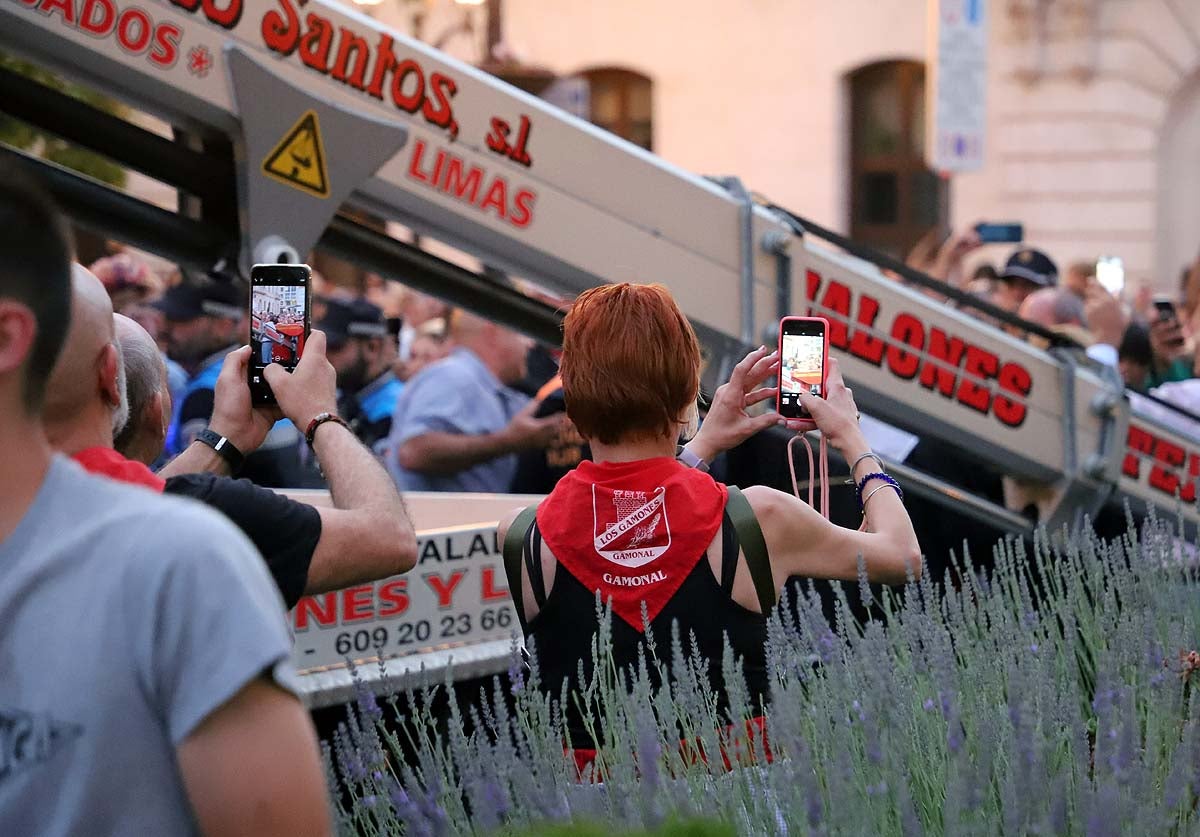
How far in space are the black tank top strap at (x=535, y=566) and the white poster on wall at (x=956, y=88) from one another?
782 cm

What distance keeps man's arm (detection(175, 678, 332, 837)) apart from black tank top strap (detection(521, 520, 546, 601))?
138 centimetres

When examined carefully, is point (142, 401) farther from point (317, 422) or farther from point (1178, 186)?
point (1178, 186)

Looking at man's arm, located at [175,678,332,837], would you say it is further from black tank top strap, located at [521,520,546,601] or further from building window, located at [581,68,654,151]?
building window, located at [581,68,654,151]

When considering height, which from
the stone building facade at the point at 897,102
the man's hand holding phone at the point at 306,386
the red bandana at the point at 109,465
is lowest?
the red bandana at the point at 109,465

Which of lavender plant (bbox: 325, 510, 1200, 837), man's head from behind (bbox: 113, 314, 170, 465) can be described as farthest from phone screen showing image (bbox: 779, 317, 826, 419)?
man's head from behind (bbox: 113, 314, 170, 465)

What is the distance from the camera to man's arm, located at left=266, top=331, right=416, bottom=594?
99.7 inches

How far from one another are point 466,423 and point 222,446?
3.79 metres

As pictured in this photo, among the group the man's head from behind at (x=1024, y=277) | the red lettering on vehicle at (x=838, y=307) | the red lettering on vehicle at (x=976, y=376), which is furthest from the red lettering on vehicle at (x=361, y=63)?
the man's head from behind at (x=1024, y=277)

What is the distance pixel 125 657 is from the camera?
1527mm

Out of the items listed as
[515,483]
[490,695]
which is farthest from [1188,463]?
[490,695]

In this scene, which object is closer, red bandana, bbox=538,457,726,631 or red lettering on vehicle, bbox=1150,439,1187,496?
red bandana, bbox=538,457,726,631

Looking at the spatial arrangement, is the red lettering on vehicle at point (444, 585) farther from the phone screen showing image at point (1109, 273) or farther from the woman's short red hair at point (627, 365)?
the phone screen showing image at point (1109, 273)

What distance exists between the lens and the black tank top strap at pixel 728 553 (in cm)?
290

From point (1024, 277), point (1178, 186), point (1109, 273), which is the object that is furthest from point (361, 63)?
point (1178, 186)
